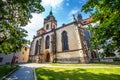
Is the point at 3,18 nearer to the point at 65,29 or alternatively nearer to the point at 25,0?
the point at 25,0

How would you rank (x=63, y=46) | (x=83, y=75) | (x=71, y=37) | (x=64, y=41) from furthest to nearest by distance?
1. (x=64, y=41)
2. (x=63, y=46)
3. (x=71, y=37)
4. (x=83, y=75)

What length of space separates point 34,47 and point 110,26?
4235cm

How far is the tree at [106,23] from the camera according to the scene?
18.7 feet

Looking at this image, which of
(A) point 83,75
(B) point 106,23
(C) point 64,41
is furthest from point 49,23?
(B) point 106,23

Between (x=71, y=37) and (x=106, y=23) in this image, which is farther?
(x=71, y=37)

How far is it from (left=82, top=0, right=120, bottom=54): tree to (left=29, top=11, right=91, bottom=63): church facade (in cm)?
2040

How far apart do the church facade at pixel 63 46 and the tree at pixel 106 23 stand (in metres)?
20.4

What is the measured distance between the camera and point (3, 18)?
44.5 ft

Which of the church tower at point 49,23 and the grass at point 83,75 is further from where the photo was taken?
the church tower at point 49,23

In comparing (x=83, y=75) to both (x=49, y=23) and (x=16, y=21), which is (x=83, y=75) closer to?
(x=16, y=21)

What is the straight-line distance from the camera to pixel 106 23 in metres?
6.64

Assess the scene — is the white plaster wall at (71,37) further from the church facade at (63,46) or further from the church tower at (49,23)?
the church tower at (49,23)

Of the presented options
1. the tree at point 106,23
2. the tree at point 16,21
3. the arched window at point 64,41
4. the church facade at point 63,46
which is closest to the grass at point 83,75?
the tree at point 106,23

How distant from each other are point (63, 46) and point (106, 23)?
93.7 feet
